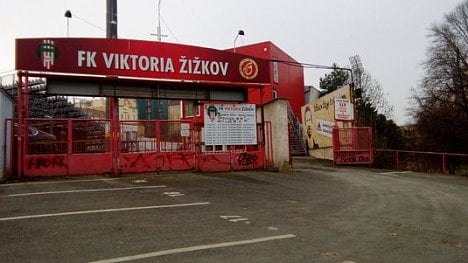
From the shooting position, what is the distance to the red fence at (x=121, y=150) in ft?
52.6

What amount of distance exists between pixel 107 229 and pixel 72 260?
1895mm

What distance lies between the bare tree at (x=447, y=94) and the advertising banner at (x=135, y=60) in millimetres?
29536

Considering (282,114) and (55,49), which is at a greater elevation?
(55,49)

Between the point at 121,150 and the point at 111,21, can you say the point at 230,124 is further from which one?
the point at 111,21

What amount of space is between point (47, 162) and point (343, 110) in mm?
17171

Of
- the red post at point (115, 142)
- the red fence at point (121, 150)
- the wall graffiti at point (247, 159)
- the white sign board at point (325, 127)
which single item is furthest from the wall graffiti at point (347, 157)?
the red post at point (115, 142)

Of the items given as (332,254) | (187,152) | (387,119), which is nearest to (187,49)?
(187,152)

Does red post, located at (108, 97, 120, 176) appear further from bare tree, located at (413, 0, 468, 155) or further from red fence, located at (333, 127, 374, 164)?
bare tree, located at (413, 0, 468, 155)

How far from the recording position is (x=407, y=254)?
7.13 metres

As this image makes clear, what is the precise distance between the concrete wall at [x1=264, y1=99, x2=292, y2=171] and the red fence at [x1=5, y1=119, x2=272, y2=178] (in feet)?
1.80

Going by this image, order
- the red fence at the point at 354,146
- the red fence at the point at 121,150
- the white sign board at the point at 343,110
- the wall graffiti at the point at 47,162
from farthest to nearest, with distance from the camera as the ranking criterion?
the white sign board at the point at 343,110 < the red fence at the point at 354,146 < the red fence at the point at 121,150 < the wall graffiti at the point at 47,162

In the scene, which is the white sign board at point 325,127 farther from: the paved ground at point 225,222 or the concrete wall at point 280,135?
the paved ground at point 225,222

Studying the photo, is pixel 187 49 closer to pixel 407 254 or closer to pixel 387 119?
pixel 407 254

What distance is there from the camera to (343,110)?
1086 inches
